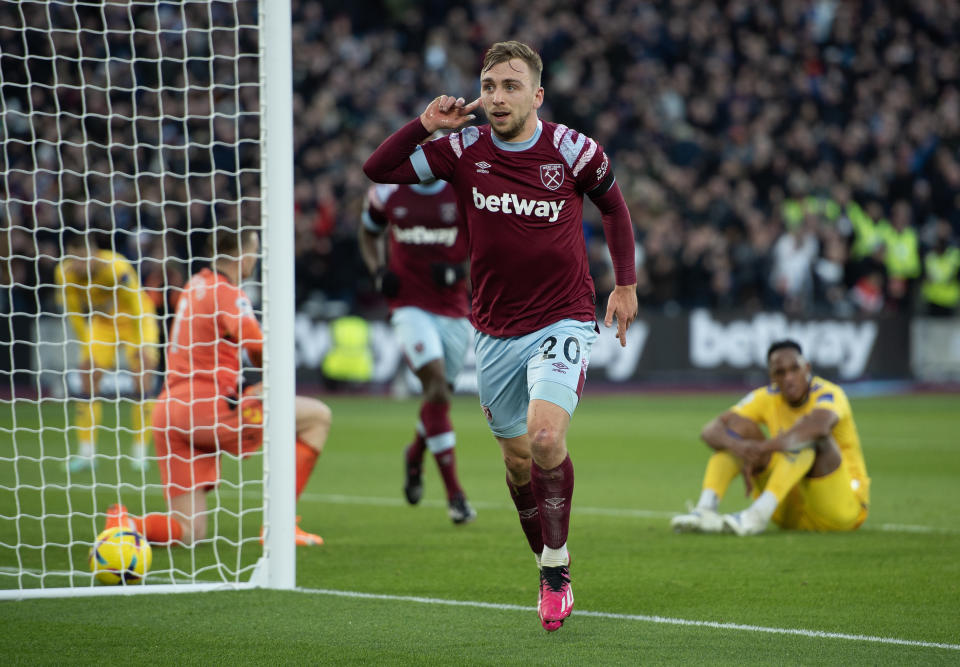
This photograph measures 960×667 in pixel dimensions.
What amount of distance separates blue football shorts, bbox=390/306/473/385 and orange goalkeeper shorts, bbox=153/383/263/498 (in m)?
1.75

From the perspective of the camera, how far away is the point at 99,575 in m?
6.32

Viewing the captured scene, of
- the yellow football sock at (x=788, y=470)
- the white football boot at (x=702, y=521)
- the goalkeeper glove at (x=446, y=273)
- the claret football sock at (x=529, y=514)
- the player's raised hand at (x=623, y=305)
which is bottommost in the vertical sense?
the white football boot at (x=702, y=521)

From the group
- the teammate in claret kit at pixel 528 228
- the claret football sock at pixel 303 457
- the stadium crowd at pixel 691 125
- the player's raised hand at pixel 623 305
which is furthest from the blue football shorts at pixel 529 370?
the stadium crowd at pixel 691 125

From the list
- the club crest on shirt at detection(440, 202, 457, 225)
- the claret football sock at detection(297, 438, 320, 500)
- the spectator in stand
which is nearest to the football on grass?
the claret football sock at detection(297, 438, 320, 500)

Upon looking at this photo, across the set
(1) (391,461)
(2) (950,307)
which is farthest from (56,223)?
(2) (950,307)

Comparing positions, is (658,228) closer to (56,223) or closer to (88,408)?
(56,223)

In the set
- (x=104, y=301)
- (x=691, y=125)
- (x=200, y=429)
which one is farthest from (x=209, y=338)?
(x=691, y=125)

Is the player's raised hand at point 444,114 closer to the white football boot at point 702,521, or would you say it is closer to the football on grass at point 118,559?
the football on grass at point 118,559

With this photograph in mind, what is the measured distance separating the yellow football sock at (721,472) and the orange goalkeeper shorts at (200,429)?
274cm

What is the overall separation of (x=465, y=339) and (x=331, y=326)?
36.0 feet

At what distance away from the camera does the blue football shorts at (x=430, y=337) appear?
9016 mm

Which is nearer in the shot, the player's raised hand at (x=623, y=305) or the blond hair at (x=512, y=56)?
the blond hair at (x=512, y=56)

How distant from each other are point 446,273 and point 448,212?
477 mm

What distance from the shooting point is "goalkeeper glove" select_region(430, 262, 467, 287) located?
29.5 feet
